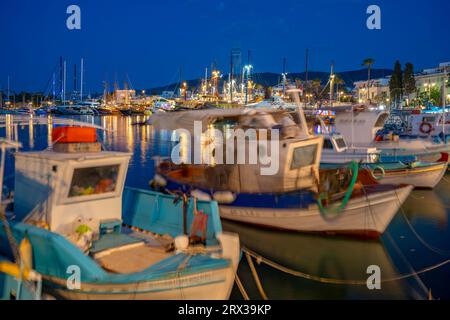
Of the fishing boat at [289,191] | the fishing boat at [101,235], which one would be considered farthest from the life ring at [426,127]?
the fishing boat at [101,235]

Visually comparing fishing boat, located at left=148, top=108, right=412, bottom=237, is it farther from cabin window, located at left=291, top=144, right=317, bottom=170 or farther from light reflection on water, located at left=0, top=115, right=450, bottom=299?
light reflection on water, located at left=0, top=115, right=450, bottom=299

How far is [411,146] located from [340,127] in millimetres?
4911

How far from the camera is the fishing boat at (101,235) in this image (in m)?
7.30

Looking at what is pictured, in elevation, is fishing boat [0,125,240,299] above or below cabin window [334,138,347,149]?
below

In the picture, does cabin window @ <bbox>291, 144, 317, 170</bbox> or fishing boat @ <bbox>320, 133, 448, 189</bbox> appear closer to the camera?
cabin window @ <bbox>291, 144, 317, 170</bbox>

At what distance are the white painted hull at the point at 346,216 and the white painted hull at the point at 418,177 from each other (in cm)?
674

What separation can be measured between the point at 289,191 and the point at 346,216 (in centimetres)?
200

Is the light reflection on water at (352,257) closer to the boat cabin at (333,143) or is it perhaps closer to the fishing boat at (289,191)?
the fishing boat at (289,191)

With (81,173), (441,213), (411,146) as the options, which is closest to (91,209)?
(81,173)

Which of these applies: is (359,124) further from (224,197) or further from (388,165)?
(224,197)

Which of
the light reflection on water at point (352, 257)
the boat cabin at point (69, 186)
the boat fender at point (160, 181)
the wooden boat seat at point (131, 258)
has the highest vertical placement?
the boat cabin at point (69, 186)

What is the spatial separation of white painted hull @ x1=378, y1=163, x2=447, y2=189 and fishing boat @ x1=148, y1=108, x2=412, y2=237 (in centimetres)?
663

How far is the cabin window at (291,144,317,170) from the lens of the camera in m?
14.5

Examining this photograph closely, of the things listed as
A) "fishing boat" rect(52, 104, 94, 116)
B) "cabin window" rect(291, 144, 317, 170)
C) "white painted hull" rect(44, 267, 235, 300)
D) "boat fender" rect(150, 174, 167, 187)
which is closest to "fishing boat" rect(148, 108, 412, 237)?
"cabin window" rect(291, 144, 317, 170)
